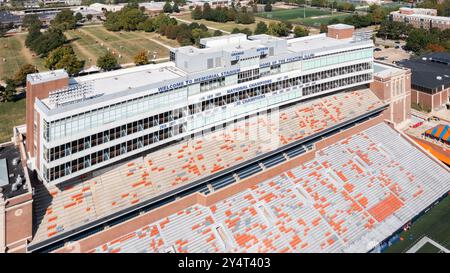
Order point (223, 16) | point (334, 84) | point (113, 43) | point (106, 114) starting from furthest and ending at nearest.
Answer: point (223, 16) → point (113, 43) → point (334, 84) → point (106, 114)

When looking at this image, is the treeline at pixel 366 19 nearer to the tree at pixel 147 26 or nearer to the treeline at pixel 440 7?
the treeline at pixel 440 7

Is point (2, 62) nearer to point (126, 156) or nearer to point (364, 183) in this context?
point (126, 156)

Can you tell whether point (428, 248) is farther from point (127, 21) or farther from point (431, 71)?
point (127, 21)

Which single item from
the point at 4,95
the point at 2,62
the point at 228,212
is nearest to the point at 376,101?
the point at 228,212

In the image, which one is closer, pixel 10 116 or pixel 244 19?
pixel 10 116

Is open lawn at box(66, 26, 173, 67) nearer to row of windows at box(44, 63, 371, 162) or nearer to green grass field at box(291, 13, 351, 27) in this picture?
green grass field at box(291, 13, 351, 27)

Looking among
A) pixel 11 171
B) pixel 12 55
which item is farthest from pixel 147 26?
pixel 11 171

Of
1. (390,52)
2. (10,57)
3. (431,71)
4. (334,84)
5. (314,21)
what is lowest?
(431,71)

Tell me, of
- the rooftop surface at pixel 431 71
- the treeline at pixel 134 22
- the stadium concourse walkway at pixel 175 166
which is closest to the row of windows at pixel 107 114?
the stadium concourse walkway at pixel 175 166

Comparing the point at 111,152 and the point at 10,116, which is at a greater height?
the point at 111,152
